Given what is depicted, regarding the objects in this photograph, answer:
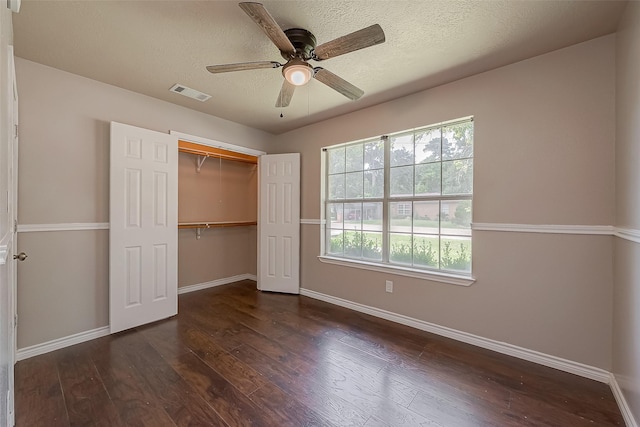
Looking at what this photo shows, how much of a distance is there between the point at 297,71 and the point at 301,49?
23 cm

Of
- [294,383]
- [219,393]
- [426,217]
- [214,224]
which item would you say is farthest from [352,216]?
[219,393]

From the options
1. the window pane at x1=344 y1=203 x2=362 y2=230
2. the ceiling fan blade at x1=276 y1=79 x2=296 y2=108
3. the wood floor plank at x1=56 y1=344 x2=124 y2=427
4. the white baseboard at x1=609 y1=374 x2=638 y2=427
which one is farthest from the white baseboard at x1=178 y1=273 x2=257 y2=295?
the white baseboard at x1=609 y1=374 x2=638 y2=427

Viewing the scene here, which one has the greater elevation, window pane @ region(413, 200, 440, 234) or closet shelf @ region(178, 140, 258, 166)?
closet shelf @ region(178, 140, 258, 166)

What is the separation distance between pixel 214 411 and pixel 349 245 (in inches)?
89.0

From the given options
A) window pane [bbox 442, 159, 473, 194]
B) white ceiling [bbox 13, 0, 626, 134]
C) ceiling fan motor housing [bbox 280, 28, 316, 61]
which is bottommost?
window pane [bbox 442, 159, 473, 194]

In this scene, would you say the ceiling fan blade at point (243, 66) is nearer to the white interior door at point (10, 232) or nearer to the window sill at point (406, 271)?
the white interior door at point (10, 232)

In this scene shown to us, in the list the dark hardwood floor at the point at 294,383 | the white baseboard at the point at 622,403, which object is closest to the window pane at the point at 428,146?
the dark hardwood floor at the point at 294,383

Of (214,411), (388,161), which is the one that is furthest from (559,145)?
(214,411)

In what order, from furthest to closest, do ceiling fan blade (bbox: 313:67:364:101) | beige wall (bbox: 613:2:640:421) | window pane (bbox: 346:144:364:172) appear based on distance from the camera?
window pane (bbox: 346:144:364:172) < ceiling fan blade (bbox: 313:67:364:101) < beige wall (bbox: 613:2:640:421)

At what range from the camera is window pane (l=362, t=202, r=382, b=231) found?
314cm

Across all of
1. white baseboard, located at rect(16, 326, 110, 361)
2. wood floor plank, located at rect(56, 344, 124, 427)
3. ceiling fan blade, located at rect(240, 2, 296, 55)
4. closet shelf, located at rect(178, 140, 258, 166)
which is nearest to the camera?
ceiling fan blade, located at rect(240, 2, 296, 55)

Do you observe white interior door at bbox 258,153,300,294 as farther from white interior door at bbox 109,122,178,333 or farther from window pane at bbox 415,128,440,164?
window pane at bbox 415,128,440,164

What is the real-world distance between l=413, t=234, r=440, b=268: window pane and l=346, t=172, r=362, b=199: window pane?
35.5 inches

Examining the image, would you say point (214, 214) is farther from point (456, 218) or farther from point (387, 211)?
point (456, 218)
